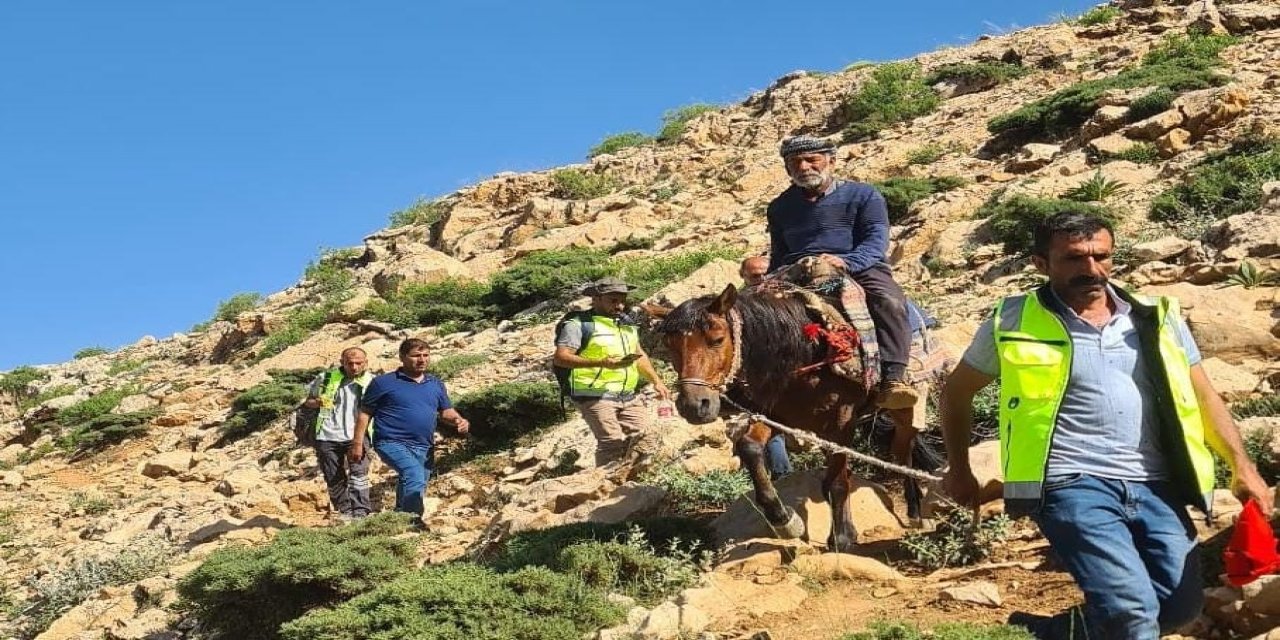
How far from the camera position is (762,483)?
596 centimetres

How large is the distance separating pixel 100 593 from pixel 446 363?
26.9 ft

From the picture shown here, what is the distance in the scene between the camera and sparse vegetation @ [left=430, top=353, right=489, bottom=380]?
1652 centimetres

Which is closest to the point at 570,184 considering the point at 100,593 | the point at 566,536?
the point at 100,593

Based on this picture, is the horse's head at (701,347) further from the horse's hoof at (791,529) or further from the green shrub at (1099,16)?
the green shrub at (1099,16)

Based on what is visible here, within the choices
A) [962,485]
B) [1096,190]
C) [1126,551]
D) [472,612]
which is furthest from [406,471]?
[1096,190]

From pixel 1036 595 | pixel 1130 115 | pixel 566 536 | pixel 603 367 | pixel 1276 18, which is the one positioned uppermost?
pixel 1276 18

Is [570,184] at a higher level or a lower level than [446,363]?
higher

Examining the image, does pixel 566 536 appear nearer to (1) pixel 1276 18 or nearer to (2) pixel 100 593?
(2) pixel 100 593

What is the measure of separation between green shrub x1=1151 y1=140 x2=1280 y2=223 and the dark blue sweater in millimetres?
8557

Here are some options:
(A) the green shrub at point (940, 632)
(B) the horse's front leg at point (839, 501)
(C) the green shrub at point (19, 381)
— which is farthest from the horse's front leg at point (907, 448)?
(C) the green shrub at point (19, 381)

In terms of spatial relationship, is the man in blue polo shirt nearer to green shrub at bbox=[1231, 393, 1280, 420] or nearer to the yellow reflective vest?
green shrub at bbox=[1231, 393, 1280, 420]

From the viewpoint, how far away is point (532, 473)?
1074 cm

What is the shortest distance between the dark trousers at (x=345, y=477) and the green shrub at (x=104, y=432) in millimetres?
11185

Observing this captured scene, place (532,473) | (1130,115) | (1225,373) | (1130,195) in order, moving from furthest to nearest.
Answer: (1130,115) < (1130,195) < (532,473) < (1225,373)
